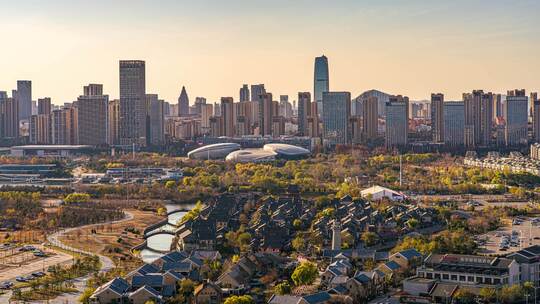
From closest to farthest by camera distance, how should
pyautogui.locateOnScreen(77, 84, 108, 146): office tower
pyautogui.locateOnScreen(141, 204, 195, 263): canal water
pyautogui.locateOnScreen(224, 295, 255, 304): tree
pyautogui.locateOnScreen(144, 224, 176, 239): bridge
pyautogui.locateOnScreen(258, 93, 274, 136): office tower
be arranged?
pyautogui.locateOnScreen(224, 295, 255, 304): tree, pyautogui.locateOnScreen(141, 204, 195, 263): canal water, pyautogui.locateOnScreen(144, 224, 176, 239): bridge, pyautogui.locateOnScreen(77, 84, 108, 146): office tower, pyautogui.locateOnScreen(258, 93, 274, 136): office tower

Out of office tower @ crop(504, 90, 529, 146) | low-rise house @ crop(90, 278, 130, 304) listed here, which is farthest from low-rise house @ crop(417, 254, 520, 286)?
office tower @ crop(504, 90, 529, 146)

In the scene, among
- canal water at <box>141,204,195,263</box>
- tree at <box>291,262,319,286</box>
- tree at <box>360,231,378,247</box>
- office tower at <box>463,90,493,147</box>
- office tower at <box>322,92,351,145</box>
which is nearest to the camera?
tree at <box>291,262,319,286</box>

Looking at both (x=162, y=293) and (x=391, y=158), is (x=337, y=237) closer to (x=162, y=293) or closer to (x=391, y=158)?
(x=162, y=293)

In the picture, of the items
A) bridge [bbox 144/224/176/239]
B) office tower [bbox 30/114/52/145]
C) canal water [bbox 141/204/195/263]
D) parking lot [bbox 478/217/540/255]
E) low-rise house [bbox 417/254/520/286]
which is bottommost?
canal water [bbox 141/204/195/263]

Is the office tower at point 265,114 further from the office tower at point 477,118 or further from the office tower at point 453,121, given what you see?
the office tower at point 477,118

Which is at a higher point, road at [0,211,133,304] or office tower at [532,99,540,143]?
office tower at [532,99,540,143]

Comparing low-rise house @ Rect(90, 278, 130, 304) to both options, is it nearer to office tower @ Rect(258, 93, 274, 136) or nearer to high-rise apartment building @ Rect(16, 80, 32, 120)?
office tower @ Rect(258, 93, 274, 136)

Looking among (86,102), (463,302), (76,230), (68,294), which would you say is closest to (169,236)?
(76,230)

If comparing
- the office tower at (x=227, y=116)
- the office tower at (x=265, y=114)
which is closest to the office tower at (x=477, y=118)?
the office tower at (x=265, y=114)
